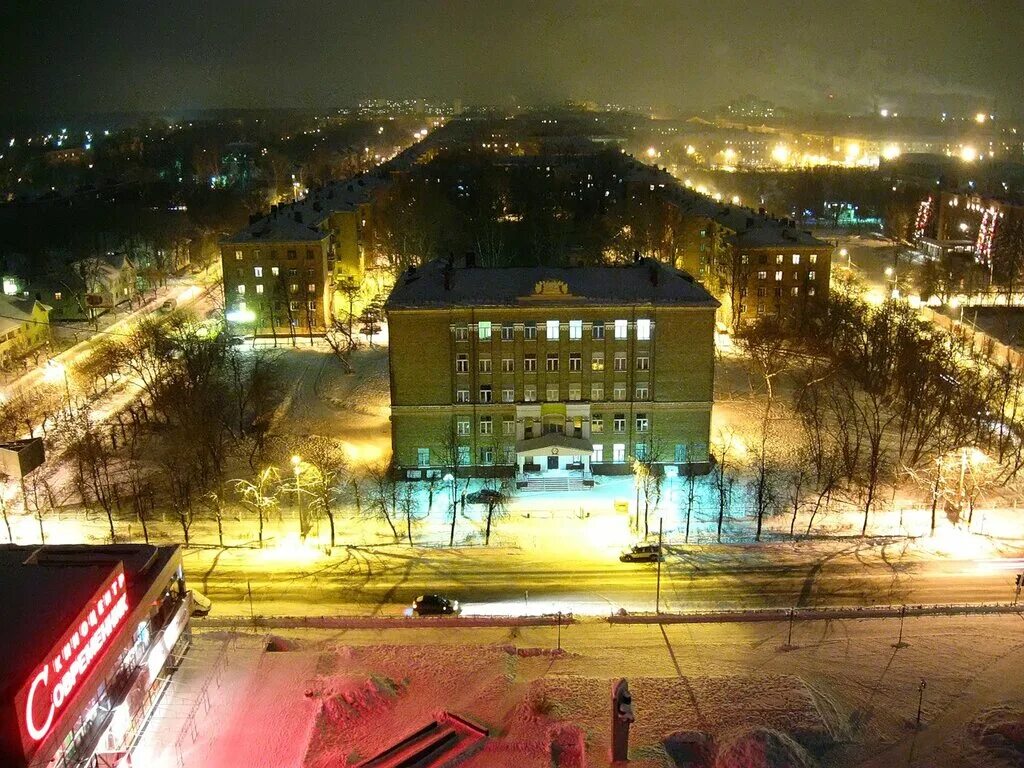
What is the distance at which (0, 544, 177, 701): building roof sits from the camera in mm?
16766

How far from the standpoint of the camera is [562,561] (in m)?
30.5

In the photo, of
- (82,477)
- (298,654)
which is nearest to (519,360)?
(298,654)

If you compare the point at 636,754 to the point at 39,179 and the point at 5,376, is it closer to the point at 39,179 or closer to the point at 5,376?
the point at 5,376

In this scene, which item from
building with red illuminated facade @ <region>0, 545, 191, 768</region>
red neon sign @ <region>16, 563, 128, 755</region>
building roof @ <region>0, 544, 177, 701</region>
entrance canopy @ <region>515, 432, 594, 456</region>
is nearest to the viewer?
red neon sign @ <region>16, 563, 128, 755</region>

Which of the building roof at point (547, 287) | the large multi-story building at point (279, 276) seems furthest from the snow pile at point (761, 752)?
the large multi-story building at point (279, 276)

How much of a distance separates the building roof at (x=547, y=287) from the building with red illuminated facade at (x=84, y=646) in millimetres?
15734

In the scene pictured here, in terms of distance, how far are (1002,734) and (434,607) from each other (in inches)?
583

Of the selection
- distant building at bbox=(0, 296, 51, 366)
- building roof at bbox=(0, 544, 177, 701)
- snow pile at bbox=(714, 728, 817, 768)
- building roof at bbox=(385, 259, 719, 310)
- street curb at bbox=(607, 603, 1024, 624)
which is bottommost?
snow pile at bbox=(714, 728, 817, 768)

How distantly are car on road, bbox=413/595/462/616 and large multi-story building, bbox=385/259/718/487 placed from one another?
396 inches

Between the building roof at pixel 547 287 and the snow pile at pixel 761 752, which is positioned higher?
the building roof at pixel 547 287

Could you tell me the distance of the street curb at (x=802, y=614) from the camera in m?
25.8

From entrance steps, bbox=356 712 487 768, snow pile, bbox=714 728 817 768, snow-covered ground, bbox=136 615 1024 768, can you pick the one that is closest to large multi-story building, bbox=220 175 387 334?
snow-covered ground, bbox=136 615 1024 768

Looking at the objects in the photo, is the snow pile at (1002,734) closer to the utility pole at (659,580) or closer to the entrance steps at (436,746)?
the utility pole at (659,580)

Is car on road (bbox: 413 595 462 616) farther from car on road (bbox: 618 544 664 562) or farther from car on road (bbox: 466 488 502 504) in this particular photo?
car on road (bbox: 466 488 502 504)
